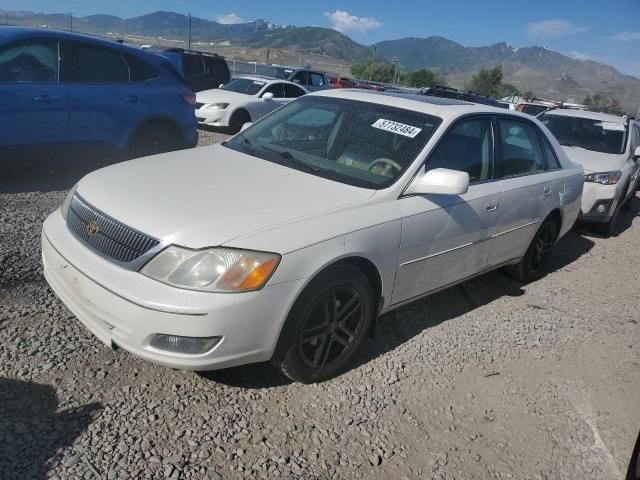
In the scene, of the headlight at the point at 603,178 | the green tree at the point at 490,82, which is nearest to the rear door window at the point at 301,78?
the headlight at the point at 603,178

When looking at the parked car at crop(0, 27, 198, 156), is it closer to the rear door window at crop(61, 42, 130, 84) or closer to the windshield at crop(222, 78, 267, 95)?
the rear door window at crop(61, 42, 130, 84)

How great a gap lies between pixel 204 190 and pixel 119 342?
37.1 inches

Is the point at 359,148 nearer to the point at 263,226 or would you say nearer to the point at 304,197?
the point at 304,197

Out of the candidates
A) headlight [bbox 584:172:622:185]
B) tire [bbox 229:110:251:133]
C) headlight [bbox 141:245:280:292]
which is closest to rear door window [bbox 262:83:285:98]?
tire [bbox 229:110:251:133]

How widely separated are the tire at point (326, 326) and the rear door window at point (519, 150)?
1.84 m

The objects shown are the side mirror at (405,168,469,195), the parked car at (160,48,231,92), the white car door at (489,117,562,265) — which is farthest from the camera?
the parked car at (160,48,231,92)

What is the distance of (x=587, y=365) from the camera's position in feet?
12.8

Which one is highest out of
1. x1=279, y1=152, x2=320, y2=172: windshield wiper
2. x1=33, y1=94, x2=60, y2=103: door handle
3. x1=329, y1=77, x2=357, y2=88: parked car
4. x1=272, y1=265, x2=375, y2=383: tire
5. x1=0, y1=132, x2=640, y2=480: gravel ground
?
x1=279, y1=152, x2=320, y2=172: windshield wiper

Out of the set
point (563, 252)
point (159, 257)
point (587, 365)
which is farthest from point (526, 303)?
point (159, 257)

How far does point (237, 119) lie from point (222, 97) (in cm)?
70

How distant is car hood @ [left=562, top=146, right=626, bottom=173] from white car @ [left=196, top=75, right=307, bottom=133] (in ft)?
19.9

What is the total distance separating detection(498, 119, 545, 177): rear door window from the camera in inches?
172

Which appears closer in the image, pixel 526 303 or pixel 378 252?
pixel 378 252

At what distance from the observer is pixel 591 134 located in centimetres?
852
